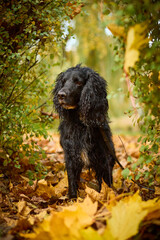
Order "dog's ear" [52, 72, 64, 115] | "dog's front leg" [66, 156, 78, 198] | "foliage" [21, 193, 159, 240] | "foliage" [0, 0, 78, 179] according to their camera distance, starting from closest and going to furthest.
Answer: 1. "foliage" [21, 193, 159, 240]
2. "foliage" [0, 0, 78, 179]
3. "dog's front leg" [66, 156, 78, 198]
4. "dog's ear" [52, 72, 64, 115]

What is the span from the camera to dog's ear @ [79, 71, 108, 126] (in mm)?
2668

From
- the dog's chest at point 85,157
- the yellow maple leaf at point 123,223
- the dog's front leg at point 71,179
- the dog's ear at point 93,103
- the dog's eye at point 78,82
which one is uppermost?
the dog's eye at point 78,82

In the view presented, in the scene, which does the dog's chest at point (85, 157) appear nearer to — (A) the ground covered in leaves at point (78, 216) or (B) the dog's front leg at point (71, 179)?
(B) the dog's front leg at point (71, 179)

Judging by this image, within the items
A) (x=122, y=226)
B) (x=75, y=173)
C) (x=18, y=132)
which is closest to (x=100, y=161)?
(x=75, y=173)

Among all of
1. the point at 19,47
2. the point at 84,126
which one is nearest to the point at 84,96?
the point at 84,126

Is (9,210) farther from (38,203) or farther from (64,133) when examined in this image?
(64,133)

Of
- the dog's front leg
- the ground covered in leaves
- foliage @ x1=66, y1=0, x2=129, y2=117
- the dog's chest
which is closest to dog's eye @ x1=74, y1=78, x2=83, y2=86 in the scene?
the dog's chest

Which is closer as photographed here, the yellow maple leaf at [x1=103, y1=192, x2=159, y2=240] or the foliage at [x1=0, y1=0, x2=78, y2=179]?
the yellow maple leaf at [x1=103, y1=192, x2=159, y2=240]

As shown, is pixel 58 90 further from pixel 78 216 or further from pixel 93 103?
pixel 78 216

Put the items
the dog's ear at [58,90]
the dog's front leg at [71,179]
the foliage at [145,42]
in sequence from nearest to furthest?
1. the foliage at [145,42]
2. the dog's front leg at [71,179]
3. the dog's ear at [58,90]

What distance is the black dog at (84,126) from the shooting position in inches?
104

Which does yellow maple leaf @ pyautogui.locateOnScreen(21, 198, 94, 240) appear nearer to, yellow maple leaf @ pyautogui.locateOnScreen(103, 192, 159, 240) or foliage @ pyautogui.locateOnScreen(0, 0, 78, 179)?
yellow maple leaf @ pyautogui.locateOnScreen(103, 192, 159, 240)

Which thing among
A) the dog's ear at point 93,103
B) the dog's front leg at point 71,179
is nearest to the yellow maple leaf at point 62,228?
the dog's front leg at point 71,179

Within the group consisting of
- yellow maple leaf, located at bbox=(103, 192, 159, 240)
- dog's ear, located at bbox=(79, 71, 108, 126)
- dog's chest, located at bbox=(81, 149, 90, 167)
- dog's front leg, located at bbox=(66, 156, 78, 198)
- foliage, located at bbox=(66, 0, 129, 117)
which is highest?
foliage, located at bbox=(66, 0, 129, 117)
